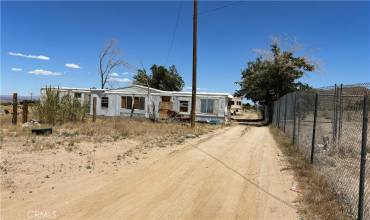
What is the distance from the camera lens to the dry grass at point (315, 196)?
5770mm

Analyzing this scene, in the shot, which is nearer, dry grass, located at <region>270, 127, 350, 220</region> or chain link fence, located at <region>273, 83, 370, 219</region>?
dry grass, located at <region>270, 127, 350, 220</region>

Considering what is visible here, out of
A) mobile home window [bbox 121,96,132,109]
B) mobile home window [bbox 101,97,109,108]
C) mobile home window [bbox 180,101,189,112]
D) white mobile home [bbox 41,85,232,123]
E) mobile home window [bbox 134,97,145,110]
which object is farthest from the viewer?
mobile home window [bbox 101,97,109,108]

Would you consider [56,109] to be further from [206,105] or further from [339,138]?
[339,138]

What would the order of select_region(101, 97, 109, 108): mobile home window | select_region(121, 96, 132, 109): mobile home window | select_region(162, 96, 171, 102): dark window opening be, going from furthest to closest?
select_region(101, 97, 109, 108): mobile home window < select_region(121, 96, 132, 109): mobile home window < select_region(162, 96, 171, 102): dark window opening

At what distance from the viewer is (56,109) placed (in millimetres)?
22406

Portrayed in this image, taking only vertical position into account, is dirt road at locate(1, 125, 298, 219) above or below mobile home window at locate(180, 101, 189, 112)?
below

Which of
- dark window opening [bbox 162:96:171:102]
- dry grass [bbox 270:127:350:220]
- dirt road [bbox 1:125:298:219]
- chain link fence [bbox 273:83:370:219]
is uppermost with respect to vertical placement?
dark window opening [bbox 162:96:171:102]

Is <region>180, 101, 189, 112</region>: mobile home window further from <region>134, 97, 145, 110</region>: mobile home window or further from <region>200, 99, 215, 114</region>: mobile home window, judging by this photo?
<region>134, 97, 145, 110</region>: mobile home window

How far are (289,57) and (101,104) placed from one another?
1839 cm

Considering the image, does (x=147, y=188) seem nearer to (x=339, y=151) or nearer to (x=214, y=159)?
(x=214, y=159)

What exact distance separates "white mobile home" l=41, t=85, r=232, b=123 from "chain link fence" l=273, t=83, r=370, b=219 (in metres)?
18.1

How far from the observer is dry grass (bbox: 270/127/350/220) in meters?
5.77

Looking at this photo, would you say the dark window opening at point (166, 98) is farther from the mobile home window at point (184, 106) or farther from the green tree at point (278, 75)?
the green tree at point (278, 75)

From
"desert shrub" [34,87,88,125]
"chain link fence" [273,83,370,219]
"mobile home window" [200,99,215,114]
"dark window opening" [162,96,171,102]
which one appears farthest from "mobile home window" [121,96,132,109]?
"chain link fence" [273,83,370,219]
